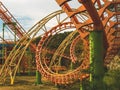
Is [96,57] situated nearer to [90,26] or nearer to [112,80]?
[112,80]

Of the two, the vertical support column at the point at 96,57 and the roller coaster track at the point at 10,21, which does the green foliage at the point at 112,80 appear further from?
the roller coaster track at the point at 10,21

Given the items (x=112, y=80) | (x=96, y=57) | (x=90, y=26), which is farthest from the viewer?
(x=90, y=26)

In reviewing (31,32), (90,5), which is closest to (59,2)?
(90,5)

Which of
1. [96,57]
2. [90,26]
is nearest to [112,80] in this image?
[96,57]

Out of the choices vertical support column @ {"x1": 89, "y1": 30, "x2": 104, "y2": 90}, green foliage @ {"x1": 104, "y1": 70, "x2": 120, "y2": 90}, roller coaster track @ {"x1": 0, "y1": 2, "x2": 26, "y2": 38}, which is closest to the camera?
green foliage @ {"x1": 104, "y1": 70, "x2": 120, "y2": 90}

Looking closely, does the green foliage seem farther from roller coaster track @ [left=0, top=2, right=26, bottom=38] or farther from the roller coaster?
roller coaster track @ [left=0, top=2, right=26, bottom=38]

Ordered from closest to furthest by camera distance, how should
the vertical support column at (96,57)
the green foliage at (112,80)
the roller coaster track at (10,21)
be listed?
the green foliage at (112,80)
the vertical support column at (96,57)
the roller coaster track at (10,21)

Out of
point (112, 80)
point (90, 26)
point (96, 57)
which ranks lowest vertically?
point (112, 80)

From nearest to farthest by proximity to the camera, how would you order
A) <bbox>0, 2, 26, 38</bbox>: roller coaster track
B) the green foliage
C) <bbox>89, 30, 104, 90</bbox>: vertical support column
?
1. the green foliage
2. <bbox>89, 30, 104, 90</bbox>: vertical support column
3. <bbox>0, 2, 26, 38</bbox>: roller coaster track

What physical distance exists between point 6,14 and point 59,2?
23.5 m

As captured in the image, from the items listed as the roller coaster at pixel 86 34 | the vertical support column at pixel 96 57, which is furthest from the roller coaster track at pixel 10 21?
the vertical support column at pixel 96 57

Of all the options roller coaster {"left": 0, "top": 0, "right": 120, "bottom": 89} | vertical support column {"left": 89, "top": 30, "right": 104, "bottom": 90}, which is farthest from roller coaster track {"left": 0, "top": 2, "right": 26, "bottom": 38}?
vertical support column {"left": 89, "top": 30, "right": 104, "bottom": 90}

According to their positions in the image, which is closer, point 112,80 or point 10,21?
point 112,80

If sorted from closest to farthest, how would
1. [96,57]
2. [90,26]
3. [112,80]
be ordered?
[112,80] → [96,57] → [90,26]
